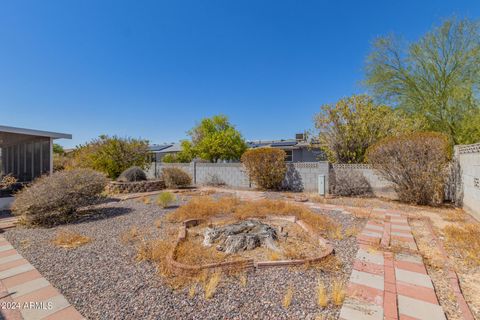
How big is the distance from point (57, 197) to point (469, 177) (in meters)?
11.7

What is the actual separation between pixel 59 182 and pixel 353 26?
14516 mm

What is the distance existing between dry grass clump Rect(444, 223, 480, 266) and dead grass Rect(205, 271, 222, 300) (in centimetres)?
394

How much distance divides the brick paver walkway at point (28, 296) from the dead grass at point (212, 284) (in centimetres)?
128

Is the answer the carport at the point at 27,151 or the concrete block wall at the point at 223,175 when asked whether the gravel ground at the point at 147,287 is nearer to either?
the carport at the point at 27,151

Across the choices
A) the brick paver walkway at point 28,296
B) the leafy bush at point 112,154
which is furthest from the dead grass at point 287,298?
the leafy bush at point 112,154

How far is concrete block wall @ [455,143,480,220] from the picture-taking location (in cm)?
599

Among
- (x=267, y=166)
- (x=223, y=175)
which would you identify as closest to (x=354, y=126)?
(x=267, y=166)

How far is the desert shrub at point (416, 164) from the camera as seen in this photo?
7297mm

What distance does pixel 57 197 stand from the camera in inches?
230

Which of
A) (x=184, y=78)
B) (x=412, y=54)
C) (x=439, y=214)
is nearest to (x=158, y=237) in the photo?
(x=439, y=214)

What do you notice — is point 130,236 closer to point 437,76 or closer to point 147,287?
point 147,287

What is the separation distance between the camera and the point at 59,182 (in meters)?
6.16

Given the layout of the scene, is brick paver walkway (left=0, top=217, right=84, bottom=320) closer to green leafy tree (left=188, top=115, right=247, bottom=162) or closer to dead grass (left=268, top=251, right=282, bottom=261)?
dead grass (left=268, top=251, right=282, bottom=261)

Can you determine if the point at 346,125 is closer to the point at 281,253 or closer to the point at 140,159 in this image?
the point at 281,253
